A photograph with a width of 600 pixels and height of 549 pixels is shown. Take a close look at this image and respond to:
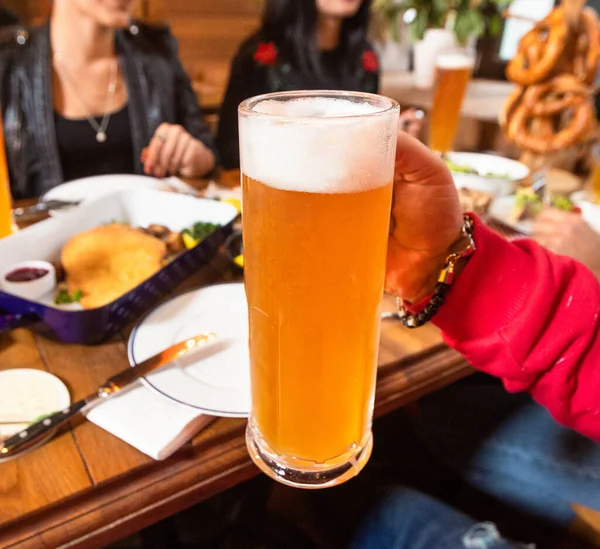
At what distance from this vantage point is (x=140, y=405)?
2.24ft

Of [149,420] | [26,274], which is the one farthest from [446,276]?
[26,274]

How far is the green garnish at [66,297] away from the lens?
0.90 metres

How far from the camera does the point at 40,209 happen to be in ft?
4.06

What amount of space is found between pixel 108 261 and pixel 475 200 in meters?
0.84

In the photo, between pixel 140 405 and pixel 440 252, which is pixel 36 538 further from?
pixel 440 252

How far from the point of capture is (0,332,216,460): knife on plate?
0.61 meters

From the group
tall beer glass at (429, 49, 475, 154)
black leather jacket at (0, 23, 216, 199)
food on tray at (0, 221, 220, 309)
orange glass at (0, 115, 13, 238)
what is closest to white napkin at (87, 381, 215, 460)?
food on tray at (0, 221, 220, 309)

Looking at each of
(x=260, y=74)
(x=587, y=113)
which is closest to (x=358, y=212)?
(x=587, y=113)

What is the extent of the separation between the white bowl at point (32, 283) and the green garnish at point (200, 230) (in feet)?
0.88

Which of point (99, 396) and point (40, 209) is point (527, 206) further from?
point (40, 209)

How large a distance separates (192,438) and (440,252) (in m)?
0.47

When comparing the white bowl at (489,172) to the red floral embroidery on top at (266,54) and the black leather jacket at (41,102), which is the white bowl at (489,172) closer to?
the black leather jacket at (41,102)

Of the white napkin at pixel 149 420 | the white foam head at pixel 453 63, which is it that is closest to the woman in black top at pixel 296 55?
the white foam head at pixel 453 63

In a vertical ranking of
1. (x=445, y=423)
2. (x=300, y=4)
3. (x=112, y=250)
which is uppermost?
(x=300, y=4)
